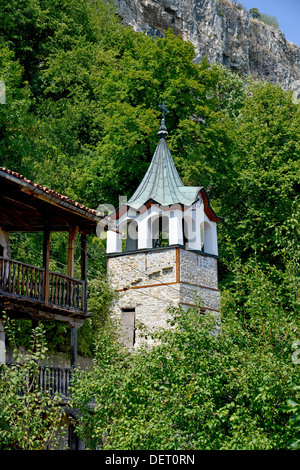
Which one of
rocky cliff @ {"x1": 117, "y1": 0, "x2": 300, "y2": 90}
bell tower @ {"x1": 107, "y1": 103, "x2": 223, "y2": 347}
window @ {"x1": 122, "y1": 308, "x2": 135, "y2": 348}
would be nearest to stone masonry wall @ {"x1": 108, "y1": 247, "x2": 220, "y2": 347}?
bell tower @ {"x1": 107, "y1": 103, "x2": 223, "y2": 347}

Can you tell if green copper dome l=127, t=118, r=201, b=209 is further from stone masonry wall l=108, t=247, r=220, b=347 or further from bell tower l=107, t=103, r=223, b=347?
stone masonry wall l=108, t=247, r=220, b=347

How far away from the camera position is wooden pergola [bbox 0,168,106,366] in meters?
13.9

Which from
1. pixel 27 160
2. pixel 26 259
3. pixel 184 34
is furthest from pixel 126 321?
pixel 184 34

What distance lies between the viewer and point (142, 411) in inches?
386

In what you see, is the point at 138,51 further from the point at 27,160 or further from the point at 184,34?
the point at 184,34

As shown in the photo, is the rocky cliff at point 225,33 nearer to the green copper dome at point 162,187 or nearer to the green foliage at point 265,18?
the green foliage at point 265,18

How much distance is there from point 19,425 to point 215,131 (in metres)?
18.7

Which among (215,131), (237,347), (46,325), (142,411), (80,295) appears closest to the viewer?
(142,411)

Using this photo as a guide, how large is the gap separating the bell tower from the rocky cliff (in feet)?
77.1

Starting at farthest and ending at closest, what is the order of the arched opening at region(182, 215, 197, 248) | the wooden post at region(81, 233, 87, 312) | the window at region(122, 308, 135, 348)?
the arched opening at region(182, 215, 197, 248)
the window at region(122, 308, 135, 348)
the wooden post at region(81, 233, 87, 312)

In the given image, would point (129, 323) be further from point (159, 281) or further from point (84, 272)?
point (84, 272)

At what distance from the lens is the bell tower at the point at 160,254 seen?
2016cm

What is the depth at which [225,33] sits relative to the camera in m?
48.4

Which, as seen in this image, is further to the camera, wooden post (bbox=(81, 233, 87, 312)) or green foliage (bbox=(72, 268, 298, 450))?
wooden post (bbox=(81, 233, 87, 312))
